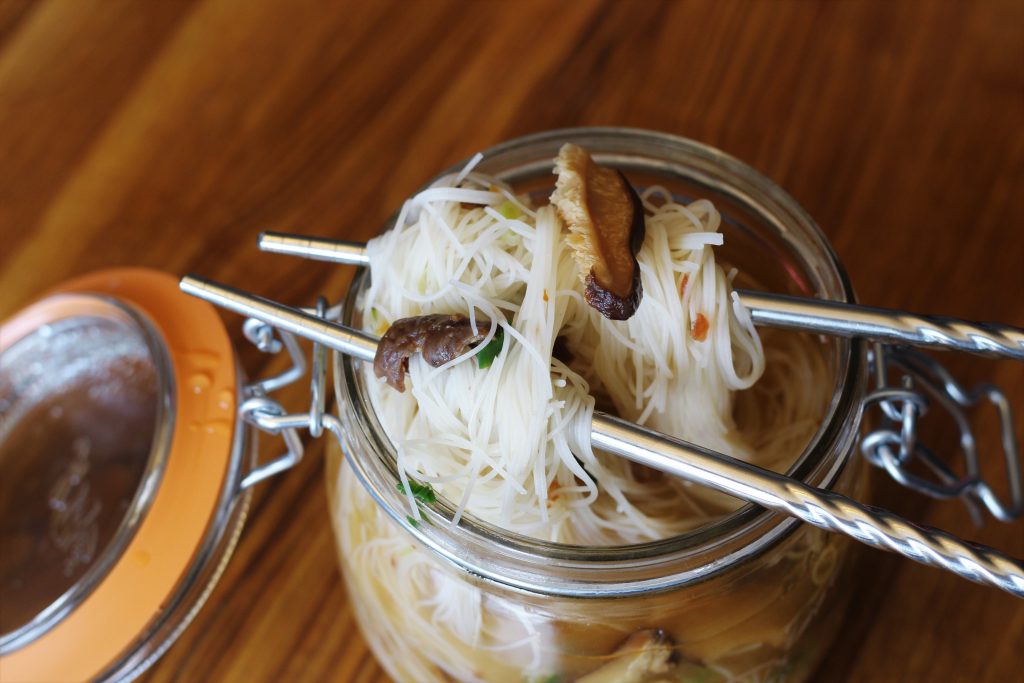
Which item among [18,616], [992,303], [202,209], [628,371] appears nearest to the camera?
[628,371]

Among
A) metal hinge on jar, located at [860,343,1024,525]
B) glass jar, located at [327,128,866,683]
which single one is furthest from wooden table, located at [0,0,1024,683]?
glass jar, located at [327,128,866,683]

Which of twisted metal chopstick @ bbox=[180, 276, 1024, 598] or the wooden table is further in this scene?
the wooden table

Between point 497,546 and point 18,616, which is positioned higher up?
point 497,546

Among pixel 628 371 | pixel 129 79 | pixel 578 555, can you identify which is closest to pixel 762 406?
pixel 628 371

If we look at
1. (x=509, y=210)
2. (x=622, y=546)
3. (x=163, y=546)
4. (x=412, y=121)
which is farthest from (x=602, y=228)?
(x=412, y=121)

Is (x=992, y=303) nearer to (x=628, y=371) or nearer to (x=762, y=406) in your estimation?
(x=762, y=406)

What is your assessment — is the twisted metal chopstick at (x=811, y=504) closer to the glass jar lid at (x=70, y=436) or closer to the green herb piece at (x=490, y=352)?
the green herb piece at (x=490, y=352)

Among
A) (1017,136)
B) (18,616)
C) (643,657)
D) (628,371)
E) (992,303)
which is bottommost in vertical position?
(18,616)

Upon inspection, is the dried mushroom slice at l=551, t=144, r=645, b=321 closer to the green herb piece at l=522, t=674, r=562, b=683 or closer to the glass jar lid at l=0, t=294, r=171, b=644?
the green herb piece at l=522, t=674, r=562, b=683
